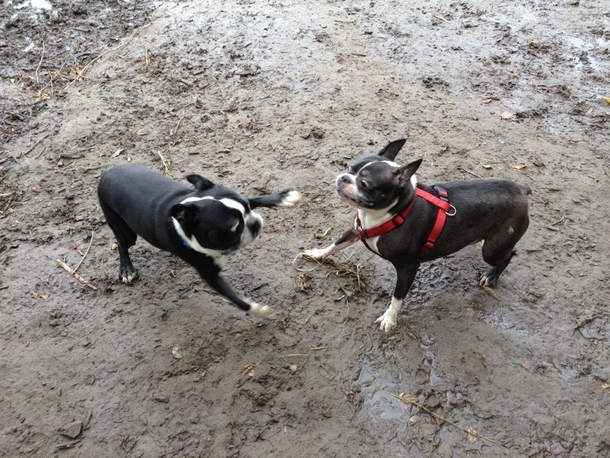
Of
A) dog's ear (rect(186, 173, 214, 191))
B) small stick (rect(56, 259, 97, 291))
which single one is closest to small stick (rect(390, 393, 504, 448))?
dog's ear (rect(186, 173, 214, 191))

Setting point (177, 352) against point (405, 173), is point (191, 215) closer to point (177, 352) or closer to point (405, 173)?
point (177, 352)

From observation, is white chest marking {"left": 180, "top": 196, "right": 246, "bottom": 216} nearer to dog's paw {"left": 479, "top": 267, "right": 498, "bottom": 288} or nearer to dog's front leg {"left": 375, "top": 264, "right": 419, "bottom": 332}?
dog's front leg {"left": 375, "top": 264, "right": 419, "bottom": 332}

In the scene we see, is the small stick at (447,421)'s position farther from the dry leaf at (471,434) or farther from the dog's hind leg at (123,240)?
the dog's hind leg at (123,240)

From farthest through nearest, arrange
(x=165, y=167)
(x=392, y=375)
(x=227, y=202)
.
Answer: (x=165, y=167) → (x=392, y=375) → (x=227, y=202)

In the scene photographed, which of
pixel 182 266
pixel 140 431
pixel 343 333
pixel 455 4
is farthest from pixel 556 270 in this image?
pixel 455 4

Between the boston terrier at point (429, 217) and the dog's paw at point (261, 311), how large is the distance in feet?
3.32

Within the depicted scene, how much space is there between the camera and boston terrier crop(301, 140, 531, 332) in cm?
350

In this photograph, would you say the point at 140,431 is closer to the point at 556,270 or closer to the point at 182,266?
the point at 182,266

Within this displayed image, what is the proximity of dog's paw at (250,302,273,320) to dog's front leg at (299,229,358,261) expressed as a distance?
710 mm

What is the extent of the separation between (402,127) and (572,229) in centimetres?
219

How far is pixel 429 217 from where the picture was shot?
362cm

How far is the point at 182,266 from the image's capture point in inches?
177

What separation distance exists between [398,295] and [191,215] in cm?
177

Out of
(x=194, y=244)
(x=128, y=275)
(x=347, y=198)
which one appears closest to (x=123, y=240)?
(x=128, y=275)
